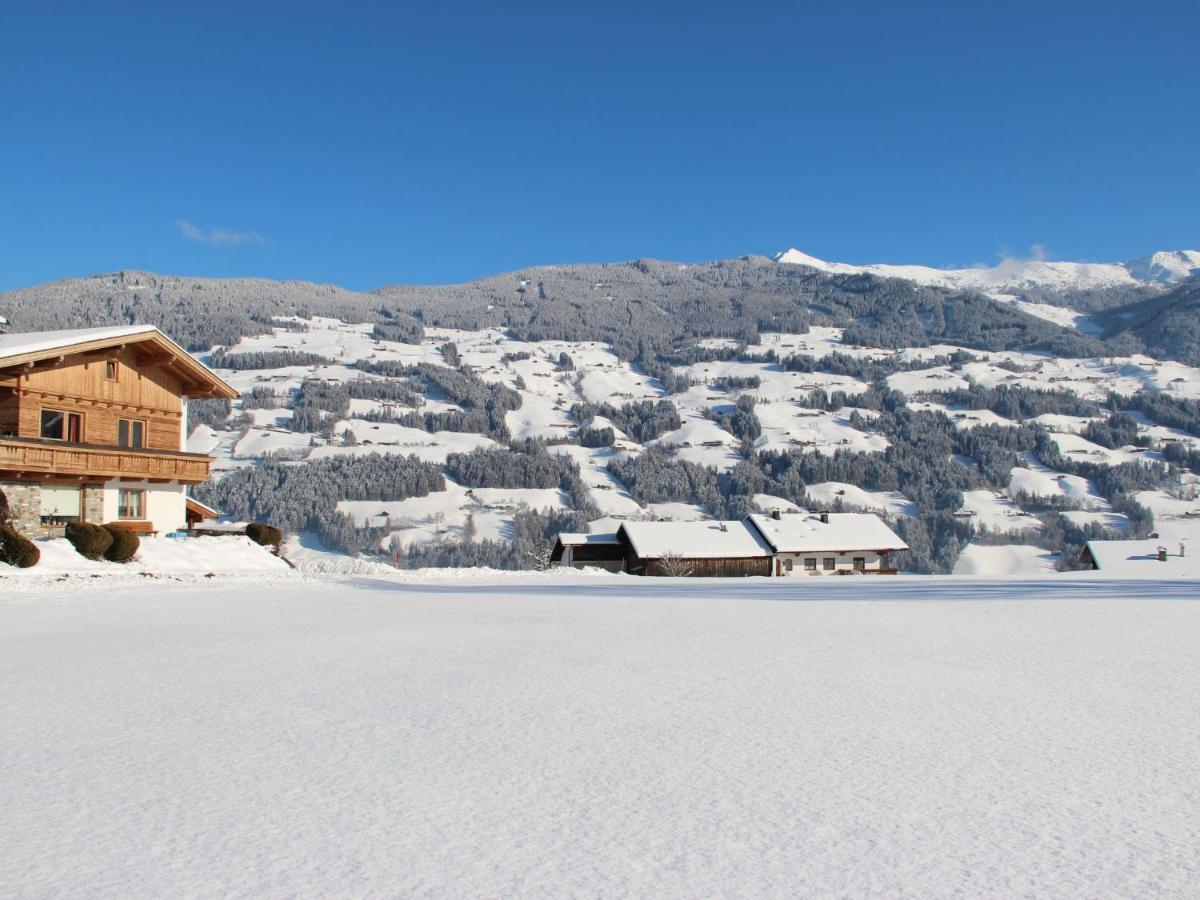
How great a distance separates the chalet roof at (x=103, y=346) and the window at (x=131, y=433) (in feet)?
8.57

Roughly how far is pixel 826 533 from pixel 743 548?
8477mm

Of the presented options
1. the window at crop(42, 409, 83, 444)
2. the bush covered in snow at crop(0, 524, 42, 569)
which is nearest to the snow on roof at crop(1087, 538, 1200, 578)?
the window at crop(42, 409, 83, 444)

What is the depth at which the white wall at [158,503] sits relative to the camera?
29.7 metres

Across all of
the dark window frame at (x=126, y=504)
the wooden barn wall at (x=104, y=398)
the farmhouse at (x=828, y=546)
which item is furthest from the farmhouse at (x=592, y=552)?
the dark window frame at (x=126, y=504)

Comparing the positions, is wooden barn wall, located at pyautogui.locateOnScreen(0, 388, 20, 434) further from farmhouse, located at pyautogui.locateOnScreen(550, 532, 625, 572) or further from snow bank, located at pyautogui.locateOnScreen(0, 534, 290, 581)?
farmhouse, located at pyautogui.locateOnScreen(550, 532, 625, 572)

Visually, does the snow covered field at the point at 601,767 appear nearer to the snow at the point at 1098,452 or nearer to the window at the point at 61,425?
the window at the point at 61,425

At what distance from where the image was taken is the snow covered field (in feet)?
12.1

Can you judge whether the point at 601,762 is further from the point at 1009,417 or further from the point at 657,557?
the point at 1009,417

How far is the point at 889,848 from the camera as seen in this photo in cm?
387

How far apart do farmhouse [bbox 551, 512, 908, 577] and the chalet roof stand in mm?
35617

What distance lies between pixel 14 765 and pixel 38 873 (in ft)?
6.42

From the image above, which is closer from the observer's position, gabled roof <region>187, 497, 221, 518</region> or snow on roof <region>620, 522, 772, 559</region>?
gabled roof <region>187, 497, 221, 518</region>

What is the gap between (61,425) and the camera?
95.7 feet

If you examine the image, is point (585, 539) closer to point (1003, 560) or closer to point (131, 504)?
point (131, 504)
